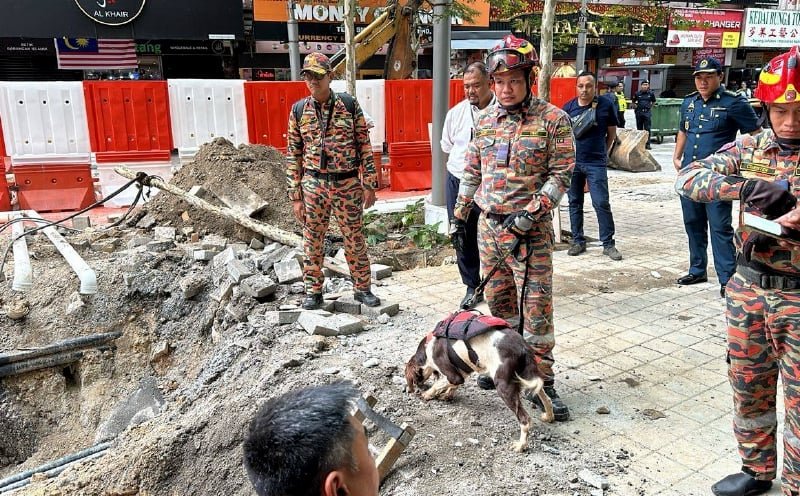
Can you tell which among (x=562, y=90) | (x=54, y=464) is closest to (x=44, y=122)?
(x=54, y=464)

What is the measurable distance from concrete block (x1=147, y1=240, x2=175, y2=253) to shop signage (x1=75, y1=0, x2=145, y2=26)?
11187mm

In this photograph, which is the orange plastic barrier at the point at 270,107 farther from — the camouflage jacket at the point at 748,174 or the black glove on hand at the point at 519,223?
the camouflage jacket at the point at 748,174

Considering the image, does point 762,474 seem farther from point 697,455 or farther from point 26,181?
point 26,181

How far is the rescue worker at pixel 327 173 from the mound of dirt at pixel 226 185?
2.46m

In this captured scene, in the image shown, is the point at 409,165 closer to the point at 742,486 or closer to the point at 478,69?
the point at 478,69

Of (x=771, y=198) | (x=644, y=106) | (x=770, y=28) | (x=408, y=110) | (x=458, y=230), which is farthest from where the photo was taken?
(x=770, y=28)

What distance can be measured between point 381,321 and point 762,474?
120 inches

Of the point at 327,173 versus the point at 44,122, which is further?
the point at 44,122

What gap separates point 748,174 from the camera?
9.12 ft

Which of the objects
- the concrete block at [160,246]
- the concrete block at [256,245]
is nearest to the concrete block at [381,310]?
the concrete block at [256,245]

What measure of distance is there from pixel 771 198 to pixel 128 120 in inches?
383

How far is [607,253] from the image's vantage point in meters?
7.28

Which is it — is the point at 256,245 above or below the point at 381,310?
above

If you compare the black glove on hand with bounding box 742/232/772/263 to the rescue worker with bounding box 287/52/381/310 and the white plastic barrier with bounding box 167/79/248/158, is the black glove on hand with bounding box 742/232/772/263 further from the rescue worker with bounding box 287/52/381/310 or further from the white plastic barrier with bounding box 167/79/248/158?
the white plastic barrier with bounding box 167/79/248/158
